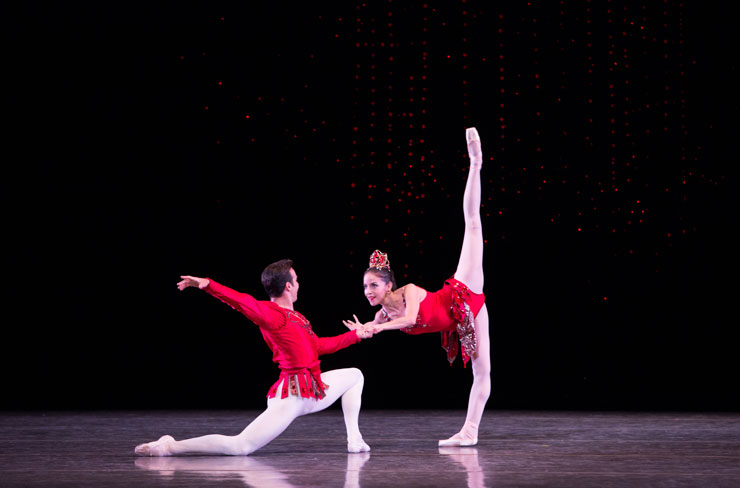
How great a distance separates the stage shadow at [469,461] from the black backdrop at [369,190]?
244 centimetres

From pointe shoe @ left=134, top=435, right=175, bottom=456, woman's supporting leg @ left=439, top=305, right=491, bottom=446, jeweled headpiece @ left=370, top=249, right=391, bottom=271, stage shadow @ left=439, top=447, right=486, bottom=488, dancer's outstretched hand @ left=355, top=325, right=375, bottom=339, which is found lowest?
stage shadow @ left=439, top=447, right=486, bottom=488

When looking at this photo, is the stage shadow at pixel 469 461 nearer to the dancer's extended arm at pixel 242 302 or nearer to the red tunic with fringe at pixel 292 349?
the red tunic with fringe at pixel 292 349

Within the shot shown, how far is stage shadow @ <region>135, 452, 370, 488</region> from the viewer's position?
2.93 metres

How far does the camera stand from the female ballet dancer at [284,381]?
3.50 meters

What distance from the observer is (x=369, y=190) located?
6.18 m

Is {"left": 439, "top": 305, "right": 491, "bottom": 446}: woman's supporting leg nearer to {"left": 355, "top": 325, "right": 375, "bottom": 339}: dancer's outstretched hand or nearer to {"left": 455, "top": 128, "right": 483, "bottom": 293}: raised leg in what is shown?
{"left": 455, "top": 128, "right": 483, "bottom": 293}: raised leg

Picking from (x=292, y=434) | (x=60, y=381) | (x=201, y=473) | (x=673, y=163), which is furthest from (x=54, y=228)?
(x=673, y=163)

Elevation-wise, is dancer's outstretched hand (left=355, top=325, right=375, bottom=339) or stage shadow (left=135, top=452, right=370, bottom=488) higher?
dancer's outstretched hand (left=355, top=325, right=375, bottom=339)

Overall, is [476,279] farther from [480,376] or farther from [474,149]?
[474,149]

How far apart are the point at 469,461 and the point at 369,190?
3.04 metres

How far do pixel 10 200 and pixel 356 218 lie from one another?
8.00 feet

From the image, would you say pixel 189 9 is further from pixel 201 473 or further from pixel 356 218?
pixel 201 473

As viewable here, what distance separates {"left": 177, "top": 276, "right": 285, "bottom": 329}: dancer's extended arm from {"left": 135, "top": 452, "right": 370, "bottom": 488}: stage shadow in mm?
549

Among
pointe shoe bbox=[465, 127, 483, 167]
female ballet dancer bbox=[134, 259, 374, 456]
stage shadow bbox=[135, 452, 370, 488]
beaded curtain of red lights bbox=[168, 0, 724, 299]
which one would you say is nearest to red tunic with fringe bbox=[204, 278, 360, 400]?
female ballet dancer bbox=[134, 259, 374, 456]
